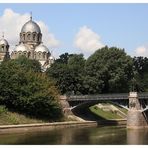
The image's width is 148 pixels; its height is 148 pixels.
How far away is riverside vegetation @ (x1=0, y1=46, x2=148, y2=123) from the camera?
70.9 metres

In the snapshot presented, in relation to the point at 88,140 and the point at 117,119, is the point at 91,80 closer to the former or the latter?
the point at 117,119

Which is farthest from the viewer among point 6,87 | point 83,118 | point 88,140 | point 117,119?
point 117,119

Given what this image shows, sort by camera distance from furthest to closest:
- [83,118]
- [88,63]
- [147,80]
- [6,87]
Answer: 1. [147,80]
2. [88,63]
3. [83,118]
4. [6,87]

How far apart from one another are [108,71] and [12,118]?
98.1ft

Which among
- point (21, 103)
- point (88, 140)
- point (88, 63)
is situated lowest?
point (88, 140)

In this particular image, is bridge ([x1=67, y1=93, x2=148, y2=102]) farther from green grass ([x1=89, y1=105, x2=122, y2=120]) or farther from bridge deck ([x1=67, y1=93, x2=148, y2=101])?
green grass ([x1=89, y1=105, x2=122, y2=120])

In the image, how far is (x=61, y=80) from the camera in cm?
9306

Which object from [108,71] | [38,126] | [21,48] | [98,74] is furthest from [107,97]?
[21,48]

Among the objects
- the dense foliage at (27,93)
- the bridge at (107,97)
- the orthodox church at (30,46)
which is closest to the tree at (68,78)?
the bridge at (107,97)

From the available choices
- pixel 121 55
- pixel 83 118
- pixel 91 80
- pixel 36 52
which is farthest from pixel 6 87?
pixel 36 52

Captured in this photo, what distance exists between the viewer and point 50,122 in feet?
240

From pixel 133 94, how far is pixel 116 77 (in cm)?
1776

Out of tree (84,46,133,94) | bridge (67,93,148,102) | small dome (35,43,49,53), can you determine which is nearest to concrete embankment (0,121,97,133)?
bridge (67,93,148,102)

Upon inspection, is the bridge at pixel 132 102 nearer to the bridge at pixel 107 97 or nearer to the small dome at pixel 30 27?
the bridge at pixel 107 97
